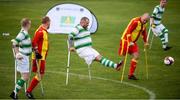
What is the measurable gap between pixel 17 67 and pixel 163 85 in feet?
16.6

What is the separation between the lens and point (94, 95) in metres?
18.5

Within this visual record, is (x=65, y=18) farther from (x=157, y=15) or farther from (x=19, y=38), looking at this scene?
(x=19, y=38)

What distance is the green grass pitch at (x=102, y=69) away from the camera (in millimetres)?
18922

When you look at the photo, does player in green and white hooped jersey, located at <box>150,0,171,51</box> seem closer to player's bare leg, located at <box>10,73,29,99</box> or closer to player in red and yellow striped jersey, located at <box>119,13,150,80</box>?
player in red and yellow striped jersey, located at <box>119,13,150,80</box>

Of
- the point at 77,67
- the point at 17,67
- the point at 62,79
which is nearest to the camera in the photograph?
the point at 17,67

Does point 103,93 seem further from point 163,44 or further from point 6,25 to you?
point 6,25

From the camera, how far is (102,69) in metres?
22.7

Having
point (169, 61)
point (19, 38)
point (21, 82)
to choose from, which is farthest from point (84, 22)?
Result: point (169, 61)

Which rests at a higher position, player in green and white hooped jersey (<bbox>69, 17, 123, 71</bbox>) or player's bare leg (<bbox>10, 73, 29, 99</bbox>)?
player in green and white hooped jersey (<bbox>69, 17, 123, 71</bbox>)

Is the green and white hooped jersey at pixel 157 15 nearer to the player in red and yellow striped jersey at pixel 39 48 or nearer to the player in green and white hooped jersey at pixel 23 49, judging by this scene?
the player in red and yellow striped jersey at pixel 39 48

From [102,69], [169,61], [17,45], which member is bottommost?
[102,69]

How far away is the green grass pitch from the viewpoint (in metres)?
18.9

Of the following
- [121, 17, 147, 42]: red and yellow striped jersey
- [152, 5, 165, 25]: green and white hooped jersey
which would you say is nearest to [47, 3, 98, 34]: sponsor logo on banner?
[152, 5, 165, 25]: green and white hooped jersey

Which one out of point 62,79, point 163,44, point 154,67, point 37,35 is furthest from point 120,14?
point 37,35
